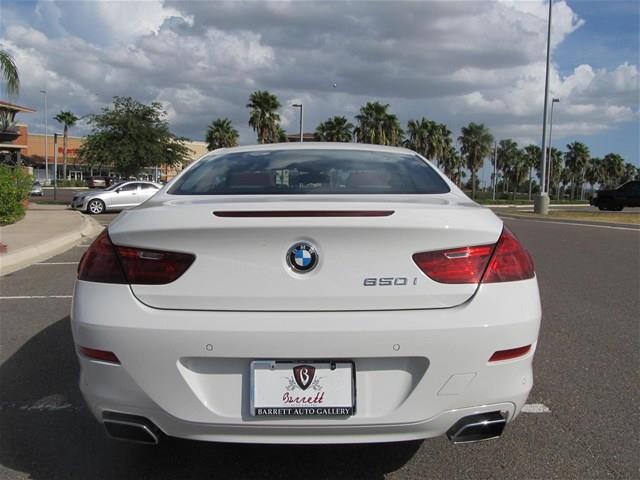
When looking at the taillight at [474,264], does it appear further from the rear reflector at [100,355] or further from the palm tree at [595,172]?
the palm tree at [595,172]

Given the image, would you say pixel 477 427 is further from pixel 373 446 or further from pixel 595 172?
pixel 595 172

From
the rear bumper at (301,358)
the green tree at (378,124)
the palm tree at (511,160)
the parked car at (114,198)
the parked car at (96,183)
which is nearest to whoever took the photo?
the rear bumper at (301,358)

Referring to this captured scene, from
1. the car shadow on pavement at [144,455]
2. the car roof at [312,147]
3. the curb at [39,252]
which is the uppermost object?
the car roof at [312,147]

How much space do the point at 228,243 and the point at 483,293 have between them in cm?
104

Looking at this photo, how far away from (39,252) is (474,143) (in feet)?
214

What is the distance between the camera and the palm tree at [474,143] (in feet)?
231

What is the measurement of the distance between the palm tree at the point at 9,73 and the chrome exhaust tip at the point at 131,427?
12883mm

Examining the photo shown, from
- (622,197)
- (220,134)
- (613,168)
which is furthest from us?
(613,168)

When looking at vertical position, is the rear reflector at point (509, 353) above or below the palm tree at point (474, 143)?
below

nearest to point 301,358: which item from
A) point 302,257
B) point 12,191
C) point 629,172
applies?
point 302,257

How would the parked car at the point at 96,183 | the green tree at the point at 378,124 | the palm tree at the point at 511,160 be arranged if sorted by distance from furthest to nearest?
1. the palm tree at the point at 511,160
2. the parked car at the point at 96,183
3. the green tree at the point at 378,124

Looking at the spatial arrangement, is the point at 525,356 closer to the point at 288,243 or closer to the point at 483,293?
the point at 483,293

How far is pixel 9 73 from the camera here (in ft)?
43.2

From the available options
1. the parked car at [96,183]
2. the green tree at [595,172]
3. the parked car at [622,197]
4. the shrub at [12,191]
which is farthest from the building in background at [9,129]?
the green tree at [595,172]
